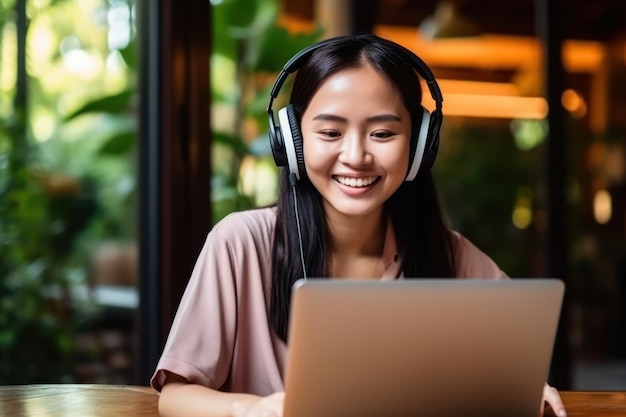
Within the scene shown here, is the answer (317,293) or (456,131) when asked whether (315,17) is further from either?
(317,293)

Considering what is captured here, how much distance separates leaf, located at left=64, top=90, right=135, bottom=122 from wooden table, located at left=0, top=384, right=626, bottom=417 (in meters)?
1.88

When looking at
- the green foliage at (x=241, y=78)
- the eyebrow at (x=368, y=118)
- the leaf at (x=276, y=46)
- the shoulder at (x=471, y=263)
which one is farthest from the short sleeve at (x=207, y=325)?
the leaf at (x=276, y=46)

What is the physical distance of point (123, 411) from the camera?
1323 millimetres

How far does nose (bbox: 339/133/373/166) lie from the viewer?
1.40 meters

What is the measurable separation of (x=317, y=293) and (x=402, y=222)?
2.27ft

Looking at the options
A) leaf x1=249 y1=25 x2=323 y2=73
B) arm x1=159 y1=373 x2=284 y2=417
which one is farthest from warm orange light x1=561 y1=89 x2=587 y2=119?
arm x1=159 y1=373 x2=284 y2=417

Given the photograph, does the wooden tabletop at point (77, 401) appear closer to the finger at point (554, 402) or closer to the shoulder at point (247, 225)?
the shoulder at point (247, 225)

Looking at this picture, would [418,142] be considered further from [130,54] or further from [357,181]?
[130,54]

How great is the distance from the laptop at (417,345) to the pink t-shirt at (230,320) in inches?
13.9

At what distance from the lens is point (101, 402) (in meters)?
1.38

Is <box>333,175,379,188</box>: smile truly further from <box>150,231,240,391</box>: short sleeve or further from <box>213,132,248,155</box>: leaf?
<box>213,132,248,155</box>: leaf

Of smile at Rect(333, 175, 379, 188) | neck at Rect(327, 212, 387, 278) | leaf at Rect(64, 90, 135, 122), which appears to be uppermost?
leaf at Rect(64, 90, 135, 122)

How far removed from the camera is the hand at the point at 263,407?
43.4 inches

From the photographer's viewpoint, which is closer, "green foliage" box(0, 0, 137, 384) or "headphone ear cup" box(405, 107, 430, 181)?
"headphone ear cup" box(405, 107, 430, 181)
